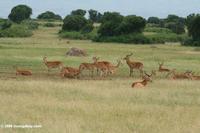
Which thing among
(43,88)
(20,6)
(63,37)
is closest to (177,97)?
(43,88)

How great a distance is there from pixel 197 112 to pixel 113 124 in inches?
136

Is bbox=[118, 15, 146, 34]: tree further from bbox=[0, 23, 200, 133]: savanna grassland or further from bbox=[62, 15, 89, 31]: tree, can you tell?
bbox=[0, 23, 200, 133]: savanna grassland

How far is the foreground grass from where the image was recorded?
558 inches

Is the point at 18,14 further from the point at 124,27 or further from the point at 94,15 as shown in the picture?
the point at 124,27

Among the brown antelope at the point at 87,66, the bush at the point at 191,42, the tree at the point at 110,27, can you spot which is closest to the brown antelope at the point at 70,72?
the brown antelope at the point at 87,66

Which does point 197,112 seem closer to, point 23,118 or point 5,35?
point 23,118

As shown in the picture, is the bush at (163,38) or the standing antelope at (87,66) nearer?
the standing antelope at (87,66)

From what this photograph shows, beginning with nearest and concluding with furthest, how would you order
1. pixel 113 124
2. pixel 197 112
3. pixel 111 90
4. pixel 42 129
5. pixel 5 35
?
1. pixel 42 129
2. pixel 113 124
3. pixel 197 112
4. pixel 111 90
5. pixel 5 35

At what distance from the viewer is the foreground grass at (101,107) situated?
46.5 ft

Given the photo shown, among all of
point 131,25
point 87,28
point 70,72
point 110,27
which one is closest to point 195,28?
point 131,25

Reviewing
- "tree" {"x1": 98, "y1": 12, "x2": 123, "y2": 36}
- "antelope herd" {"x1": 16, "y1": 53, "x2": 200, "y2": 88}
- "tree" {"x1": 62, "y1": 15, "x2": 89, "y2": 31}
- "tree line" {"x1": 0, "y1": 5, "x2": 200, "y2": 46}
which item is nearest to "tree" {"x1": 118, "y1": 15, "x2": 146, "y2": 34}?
"tree line" {"x1": 0, "y1": 5, "x2": 200, "y2": 46}

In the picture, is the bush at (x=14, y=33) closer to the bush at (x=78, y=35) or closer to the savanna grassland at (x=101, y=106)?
the bush at (x=78, y=35)

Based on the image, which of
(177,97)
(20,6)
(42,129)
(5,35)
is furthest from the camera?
(20,6)

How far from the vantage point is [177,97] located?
2038cm
